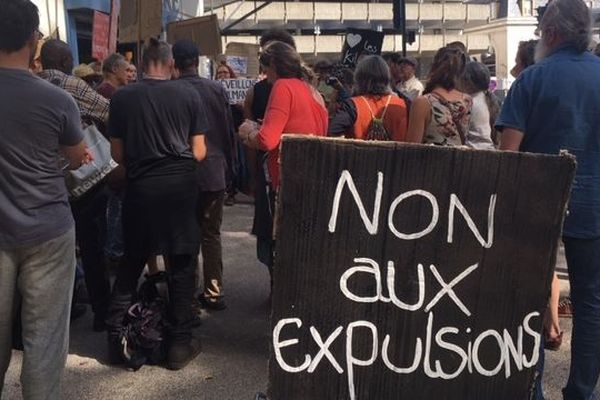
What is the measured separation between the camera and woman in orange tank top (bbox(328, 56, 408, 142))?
4.23 meters

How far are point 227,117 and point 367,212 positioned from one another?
268 cm

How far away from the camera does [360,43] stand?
869cm

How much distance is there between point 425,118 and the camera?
3.81 m

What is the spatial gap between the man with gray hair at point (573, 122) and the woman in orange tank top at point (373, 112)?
1381 mm

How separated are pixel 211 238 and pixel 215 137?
696 millimetres

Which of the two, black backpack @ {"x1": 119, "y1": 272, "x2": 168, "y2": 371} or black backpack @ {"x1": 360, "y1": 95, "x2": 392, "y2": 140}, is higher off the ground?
black backpack @ {"x1": 360, "y1": 95, "x2": 392, "y2": 140}

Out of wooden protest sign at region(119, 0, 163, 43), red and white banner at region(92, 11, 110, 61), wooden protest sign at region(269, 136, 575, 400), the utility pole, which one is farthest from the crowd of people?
the utility pole

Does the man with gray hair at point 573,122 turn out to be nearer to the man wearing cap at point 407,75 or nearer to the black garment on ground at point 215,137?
the black garment on ground at point 215,137

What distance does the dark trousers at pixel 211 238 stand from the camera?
4.61m

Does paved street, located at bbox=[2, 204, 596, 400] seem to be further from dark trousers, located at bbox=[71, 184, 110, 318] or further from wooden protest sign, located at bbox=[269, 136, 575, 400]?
wooden protest sign, located at bbox=[269, 136, 575, 400]

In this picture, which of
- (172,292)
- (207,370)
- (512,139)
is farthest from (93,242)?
(512,139)

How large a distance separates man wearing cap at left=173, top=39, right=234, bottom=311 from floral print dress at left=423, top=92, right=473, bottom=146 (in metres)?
1.46

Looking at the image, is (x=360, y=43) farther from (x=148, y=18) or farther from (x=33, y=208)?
(x=33, y=208)

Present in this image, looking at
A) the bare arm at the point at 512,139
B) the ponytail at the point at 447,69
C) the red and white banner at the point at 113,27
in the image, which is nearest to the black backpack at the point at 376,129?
the ponytail at the point at 447,69
